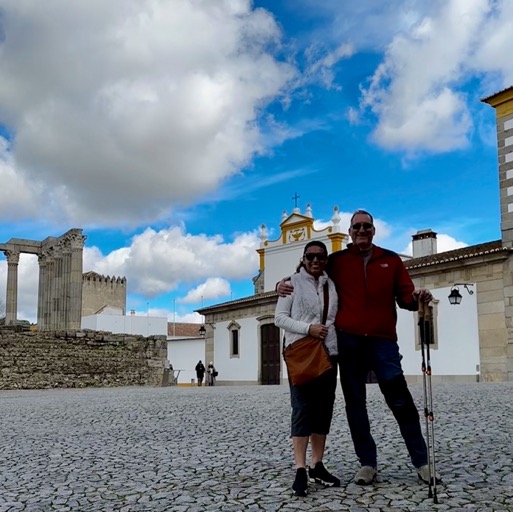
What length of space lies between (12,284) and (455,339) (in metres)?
21.9

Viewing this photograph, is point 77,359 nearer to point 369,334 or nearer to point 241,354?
point 241,354

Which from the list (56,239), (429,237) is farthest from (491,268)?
(56,239)

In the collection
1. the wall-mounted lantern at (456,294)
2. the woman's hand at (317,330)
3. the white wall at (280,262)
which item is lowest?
the woman's hand at (317,330)

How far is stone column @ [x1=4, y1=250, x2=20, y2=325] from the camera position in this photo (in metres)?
32.6

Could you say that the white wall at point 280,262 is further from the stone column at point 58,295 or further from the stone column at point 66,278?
the stone column at point 58,295

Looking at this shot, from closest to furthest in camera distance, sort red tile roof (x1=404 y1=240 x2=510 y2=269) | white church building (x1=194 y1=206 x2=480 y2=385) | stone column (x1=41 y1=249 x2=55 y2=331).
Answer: red tile roof (x1=404 y1=240 x2=510 y2=269)
white church building (x1=194 y1=206 x2=480 y2=385)
stone column (x1=41 y1=249 x2=55 y2=331)

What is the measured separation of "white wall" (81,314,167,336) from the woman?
46.0 m

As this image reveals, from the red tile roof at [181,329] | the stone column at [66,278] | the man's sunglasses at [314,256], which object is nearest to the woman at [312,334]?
the man's sunglasses at [314,256]

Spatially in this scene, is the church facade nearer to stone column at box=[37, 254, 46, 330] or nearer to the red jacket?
the red jacket

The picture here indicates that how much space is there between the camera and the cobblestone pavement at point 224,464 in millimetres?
3781

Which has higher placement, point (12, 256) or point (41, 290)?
point (12, 256)

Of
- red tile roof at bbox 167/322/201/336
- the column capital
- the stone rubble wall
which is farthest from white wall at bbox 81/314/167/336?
the stone rubble wall

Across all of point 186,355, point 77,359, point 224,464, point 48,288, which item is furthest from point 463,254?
point 186,355

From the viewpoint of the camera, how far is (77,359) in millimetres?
22219
